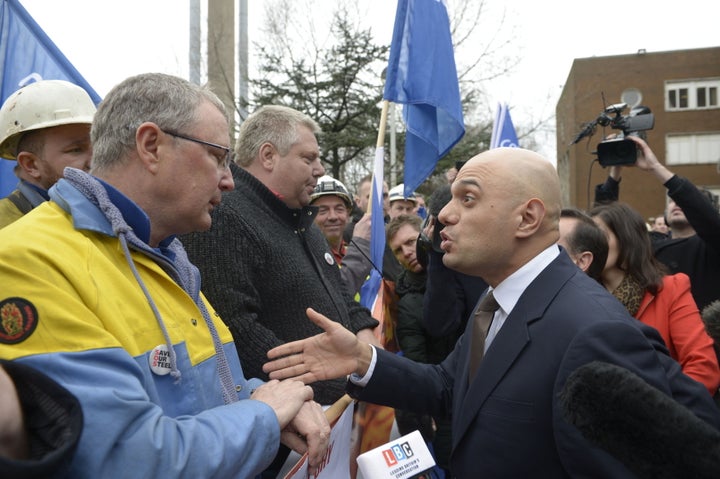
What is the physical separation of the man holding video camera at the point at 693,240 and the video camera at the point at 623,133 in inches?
2.6

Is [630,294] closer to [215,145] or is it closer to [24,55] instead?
[215,145]

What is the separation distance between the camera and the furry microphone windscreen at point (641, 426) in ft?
3.23

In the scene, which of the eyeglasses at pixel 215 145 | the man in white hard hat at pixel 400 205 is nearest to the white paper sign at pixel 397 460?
the eyeglasses at pixel 215 145

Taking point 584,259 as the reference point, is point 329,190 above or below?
above

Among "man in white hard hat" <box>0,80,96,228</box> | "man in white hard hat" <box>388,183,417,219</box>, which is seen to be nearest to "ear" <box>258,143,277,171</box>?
"man in white hard hat" <box>0,80,96,228</box>

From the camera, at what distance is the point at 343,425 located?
8.98 ft

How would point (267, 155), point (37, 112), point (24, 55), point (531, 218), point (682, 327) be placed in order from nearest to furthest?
1. point (531, 218)
2. point (37, 112)
3. point (267, 155)
4. point (682, 327)
5. point (24, 55)

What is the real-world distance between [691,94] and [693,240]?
43.6 meters

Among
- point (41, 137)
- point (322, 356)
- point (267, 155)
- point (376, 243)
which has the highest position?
point (41, 137)

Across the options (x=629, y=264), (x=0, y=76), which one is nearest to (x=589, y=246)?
(x=629, y=264)

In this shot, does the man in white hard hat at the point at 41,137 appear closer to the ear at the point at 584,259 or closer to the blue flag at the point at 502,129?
the ear at the point at 584,259

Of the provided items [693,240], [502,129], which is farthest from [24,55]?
[693,240]

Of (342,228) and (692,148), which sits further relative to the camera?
(692,148)

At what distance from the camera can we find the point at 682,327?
3.67 m
